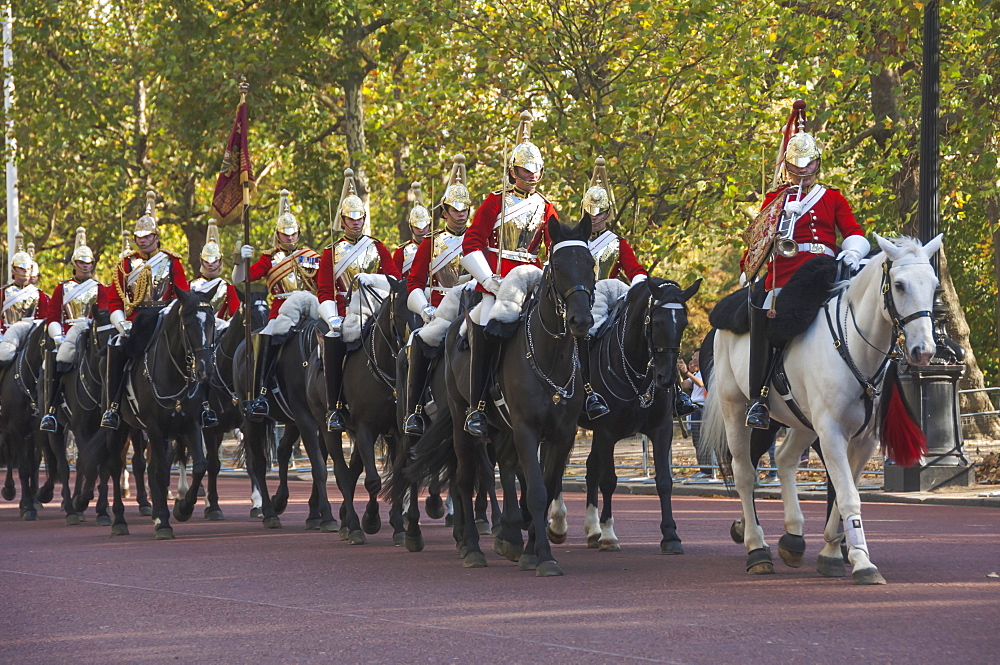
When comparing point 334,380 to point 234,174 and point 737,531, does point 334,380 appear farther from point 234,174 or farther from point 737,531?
point 234,174

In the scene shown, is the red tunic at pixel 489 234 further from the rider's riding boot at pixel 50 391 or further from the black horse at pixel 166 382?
the rider's riding boot at pixel 50 391

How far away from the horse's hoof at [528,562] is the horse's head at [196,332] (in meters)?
4.69

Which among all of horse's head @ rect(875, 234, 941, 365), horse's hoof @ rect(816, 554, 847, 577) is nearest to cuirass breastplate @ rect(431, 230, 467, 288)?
horse's hoof @ rect(816, 554, 847, 577)

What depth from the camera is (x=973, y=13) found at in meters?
20.6

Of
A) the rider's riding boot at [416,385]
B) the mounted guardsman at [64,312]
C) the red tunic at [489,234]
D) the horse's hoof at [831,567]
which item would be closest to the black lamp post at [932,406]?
the rider's riding boot at [416,385]

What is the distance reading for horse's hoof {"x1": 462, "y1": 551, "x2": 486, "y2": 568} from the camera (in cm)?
1048

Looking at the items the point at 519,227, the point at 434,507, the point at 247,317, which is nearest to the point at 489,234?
the point at 519,227

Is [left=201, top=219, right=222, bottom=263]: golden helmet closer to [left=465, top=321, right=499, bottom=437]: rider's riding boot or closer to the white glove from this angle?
the white glove

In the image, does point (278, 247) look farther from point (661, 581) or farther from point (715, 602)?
point (715, 602)

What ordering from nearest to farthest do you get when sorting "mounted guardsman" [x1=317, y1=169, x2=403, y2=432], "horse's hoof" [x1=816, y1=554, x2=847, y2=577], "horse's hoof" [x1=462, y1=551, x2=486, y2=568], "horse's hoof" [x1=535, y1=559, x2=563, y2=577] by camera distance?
1. "horse's hoof" [x1=816, y1=554, x2=847, y2=577]
2. "horse's hoof" [x1=535, y1=559, x2=563, y2=577]
3. "horse's hoof" [x1=462, y1=551, x2=486, y2=568]
4. "mounted guardsman" [x1=317, y1=169, x2=403, y2=432]

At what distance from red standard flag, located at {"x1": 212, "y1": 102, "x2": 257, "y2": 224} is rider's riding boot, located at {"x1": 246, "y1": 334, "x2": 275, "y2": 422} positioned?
103 inches

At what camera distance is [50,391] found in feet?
55.4

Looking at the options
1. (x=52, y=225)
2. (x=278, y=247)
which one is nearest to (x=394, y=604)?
(x=278, y=247)

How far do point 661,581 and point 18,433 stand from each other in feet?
37.9
